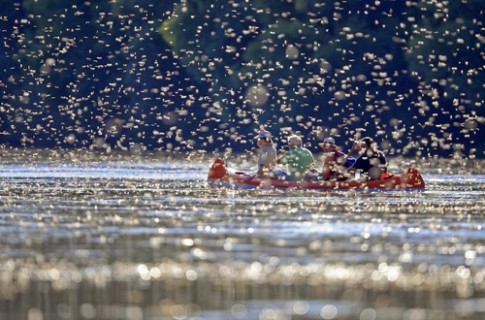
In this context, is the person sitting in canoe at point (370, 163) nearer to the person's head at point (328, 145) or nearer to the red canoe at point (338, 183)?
the red canoe at point (338, 183)

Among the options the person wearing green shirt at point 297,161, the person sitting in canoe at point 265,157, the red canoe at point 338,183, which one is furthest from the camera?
the person sitting in canoe at point 265,157

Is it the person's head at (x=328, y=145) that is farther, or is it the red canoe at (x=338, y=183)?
the person's head at (x=328, y=145)

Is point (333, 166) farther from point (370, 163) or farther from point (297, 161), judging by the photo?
point (297, 161)

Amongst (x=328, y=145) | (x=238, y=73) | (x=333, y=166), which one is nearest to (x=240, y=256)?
(x=328, y=145)

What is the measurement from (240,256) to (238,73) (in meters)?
62.2

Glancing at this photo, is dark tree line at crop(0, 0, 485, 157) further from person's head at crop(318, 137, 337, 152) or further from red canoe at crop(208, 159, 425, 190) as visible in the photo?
person's head at crop(318, 137, 337, 152)

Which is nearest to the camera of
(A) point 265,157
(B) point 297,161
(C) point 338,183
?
(C) point 338,183

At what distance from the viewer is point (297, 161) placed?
4100 cm

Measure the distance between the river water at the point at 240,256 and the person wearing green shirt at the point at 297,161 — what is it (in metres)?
2.98

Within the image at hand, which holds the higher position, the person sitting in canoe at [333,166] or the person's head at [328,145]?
the person's head at [328,145]

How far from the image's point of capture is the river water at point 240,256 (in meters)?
17.0

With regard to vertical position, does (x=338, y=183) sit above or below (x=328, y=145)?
below

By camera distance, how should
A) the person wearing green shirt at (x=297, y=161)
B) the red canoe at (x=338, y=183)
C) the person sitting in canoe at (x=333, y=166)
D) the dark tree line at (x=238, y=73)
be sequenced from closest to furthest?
the red canoe at (x=338, y=183) → the person sitting in canoe at (x=333, y=166) → the person wearing green shirt at (x=297, y=161) → the dark tree line at (x=238, y=73)

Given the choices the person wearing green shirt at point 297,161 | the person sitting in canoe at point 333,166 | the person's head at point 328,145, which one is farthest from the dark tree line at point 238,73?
the person's head at point 328,145
